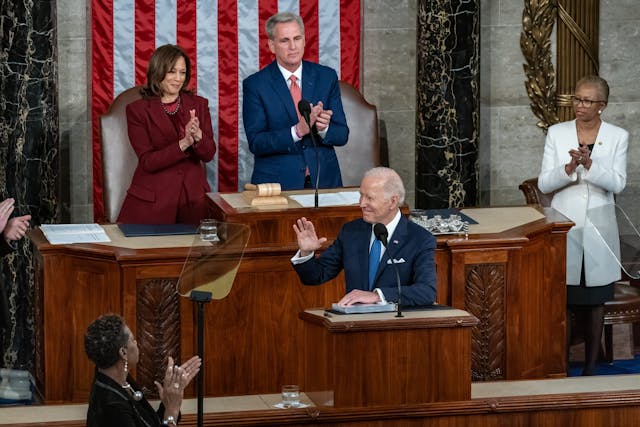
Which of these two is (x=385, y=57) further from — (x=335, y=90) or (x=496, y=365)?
(x=496, y=365)

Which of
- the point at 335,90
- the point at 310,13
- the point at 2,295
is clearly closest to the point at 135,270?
the point at 2,295

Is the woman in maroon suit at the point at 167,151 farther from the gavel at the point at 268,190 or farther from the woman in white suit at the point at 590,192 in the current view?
the woman in white suit at the point at 590,192

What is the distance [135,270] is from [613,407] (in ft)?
8.58

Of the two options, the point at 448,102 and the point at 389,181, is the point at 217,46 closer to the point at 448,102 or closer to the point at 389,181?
the point at 448,102

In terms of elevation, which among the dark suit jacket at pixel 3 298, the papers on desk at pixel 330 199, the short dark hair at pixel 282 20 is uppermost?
the short dark hair at pixel 282 20

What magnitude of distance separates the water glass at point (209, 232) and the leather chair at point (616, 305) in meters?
3.07

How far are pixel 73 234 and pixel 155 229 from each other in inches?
19.4

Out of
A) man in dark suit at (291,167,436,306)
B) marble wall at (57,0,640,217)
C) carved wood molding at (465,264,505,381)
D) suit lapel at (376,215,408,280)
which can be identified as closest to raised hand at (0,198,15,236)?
man in dark suit at (291,167,436,306)

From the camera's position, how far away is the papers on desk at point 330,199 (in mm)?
7766

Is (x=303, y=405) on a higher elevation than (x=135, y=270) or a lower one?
lower

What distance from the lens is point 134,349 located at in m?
5.36

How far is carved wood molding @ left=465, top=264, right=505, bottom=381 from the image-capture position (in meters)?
7.91

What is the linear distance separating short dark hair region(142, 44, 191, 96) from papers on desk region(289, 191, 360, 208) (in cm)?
111

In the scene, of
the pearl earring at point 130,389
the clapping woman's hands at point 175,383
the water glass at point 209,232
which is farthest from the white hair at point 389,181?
the pearl earring at point 130,389
